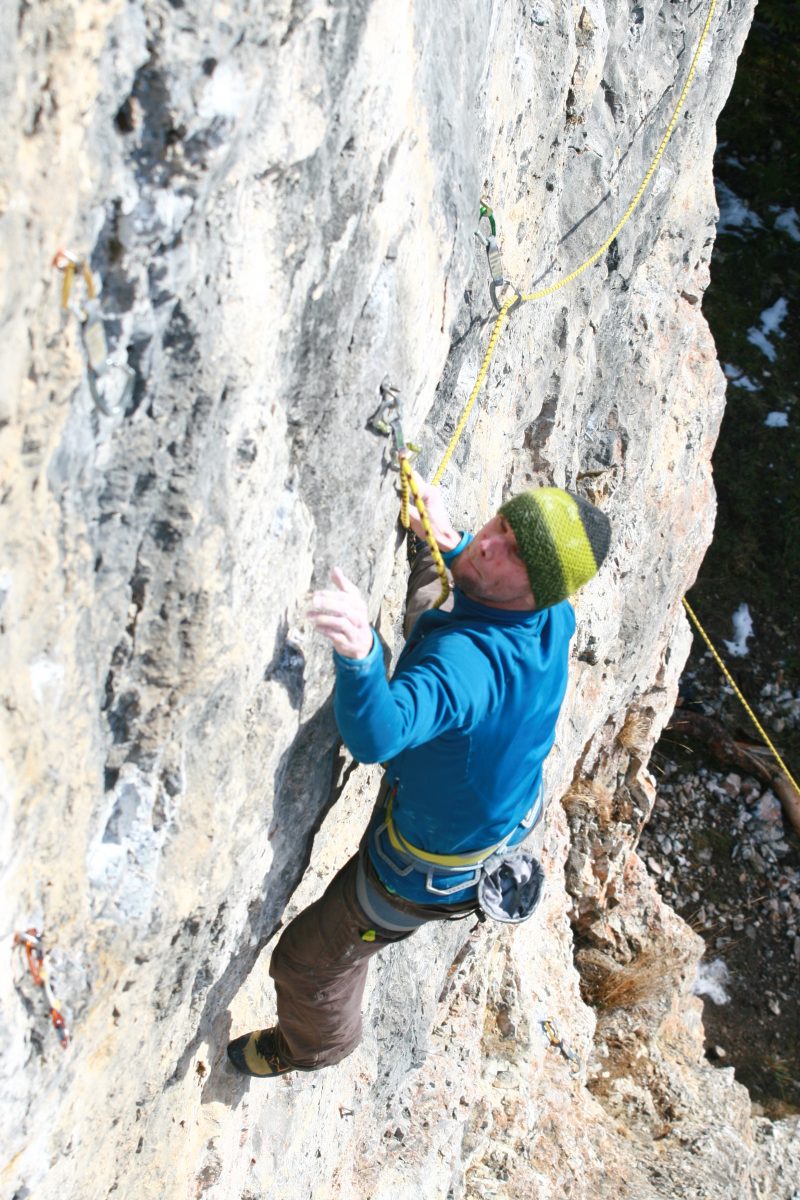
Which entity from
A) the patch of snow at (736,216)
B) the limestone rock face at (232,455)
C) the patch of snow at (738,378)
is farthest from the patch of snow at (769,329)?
the limestone rock face at (232,455)

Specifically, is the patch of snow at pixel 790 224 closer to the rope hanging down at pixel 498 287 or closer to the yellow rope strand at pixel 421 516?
the rope hanging down at pixel 498 287

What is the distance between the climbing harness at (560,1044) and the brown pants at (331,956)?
2519mm

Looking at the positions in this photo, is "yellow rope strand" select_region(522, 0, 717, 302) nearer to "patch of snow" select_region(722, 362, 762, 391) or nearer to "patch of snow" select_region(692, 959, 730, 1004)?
"patch of snow" select_region(692, 959, 730, 1004)

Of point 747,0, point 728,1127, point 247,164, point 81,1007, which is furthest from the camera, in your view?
point 728,1127

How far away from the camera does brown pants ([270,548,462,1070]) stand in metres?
2.69

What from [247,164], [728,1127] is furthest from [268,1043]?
[728,1127]

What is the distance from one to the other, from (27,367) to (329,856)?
203 cm

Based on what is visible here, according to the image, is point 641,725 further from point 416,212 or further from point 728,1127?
point 416,212

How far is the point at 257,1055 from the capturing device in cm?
285

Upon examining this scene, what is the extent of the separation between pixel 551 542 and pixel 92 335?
41.0 inches

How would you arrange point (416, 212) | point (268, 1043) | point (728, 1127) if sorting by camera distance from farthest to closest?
point (728, 1127) < point (268, 1043) < point (416, 212)

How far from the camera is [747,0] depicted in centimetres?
476

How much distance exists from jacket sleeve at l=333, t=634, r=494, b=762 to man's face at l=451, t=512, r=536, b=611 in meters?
0.15

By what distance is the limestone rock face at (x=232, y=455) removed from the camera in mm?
1388
